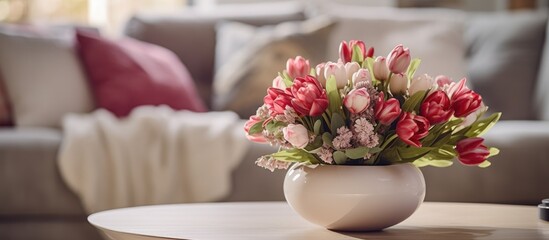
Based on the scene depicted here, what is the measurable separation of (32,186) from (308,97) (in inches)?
58.7

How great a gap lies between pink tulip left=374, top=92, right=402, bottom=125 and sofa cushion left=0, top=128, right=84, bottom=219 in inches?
58.7

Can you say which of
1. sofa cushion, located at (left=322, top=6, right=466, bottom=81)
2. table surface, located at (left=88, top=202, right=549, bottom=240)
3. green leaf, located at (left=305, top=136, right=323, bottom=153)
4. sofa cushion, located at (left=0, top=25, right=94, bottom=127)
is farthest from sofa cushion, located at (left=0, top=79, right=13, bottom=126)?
green leaf, located at (left=305, top=136, right=323, bottom=153)

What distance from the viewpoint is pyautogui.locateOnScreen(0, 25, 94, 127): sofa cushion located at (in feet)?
10.2

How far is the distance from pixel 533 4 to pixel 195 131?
114 inches

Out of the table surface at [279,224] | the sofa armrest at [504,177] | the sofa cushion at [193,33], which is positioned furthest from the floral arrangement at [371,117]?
the sofa cushion at [193,33]

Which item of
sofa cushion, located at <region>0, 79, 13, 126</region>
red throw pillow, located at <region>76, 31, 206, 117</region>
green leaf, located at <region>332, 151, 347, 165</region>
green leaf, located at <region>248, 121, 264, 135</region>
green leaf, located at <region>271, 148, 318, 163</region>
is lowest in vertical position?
sofa cushion, located at <region>0, 79, 13, 126</region>

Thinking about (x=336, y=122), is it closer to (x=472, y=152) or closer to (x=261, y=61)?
(x=472, y=152)

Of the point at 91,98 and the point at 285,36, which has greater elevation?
the point at 285,36

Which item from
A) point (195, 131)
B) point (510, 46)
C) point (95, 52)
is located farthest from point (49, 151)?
point (510, 46)

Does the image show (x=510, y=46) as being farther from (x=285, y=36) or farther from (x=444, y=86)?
(x=444, y=86)

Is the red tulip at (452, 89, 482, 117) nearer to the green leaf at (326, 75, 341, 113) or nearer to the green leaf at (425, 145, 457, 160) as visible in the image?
the green leaf at (425, 145, 457, 160)

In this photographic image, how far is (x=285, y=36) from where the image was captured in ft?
10.9

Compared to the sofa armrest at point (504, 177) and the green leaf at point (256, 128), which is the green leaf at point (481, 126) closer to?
the green leaf at point (256, 128)

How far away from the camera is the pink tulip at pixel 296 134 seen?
136cm
